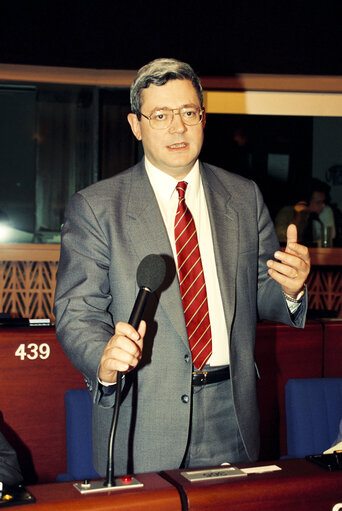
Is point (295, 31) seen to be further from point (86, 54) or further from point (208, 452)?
point (208, 452)

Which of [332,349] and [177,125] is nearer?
[177,125]

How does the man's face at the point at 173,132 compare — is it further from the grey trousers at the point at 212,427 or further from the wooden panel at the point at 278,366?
the wooden panel at the point at 278,366

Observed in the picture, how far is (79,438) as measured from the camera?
2.15 metres

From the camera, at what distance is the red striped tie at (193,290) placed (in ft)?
5.72

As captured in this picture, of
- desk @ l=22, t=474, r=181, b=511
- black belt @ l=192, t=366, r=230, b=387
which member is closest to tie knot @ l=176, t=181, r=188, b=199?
black belt @ l=192, t=366, r=230, b=387

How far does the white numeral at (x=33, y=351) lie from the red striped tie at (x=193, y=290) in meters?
1.22

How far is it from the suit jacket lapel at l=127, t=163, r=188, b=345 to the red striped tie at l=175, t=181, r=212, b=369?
3 centimetres

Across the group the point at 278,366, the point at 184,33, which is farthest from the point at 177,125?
the point at 184,33

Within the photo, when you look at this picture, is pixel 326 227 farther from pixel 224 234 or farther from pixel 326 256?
pixel 224 234

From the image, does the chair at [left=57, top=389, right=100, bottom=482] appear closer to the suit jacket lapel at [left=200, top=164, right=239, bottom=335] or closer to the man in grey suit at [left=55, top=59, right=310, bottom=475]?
the man in grey suit at [left=55, top=59, right=310, bottom=475]

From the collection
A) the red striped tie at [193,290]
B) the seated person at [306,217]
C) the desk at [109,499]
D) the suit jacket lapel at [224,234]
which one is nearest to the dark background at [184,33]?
the seated person at [306,217]

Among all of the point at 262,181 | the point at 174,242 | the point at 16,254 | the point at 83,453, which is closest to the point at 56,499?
the point at 174,242

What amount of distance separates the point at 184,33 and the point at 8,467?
4.64 m

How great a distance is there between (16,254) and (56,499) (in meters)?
4.84
